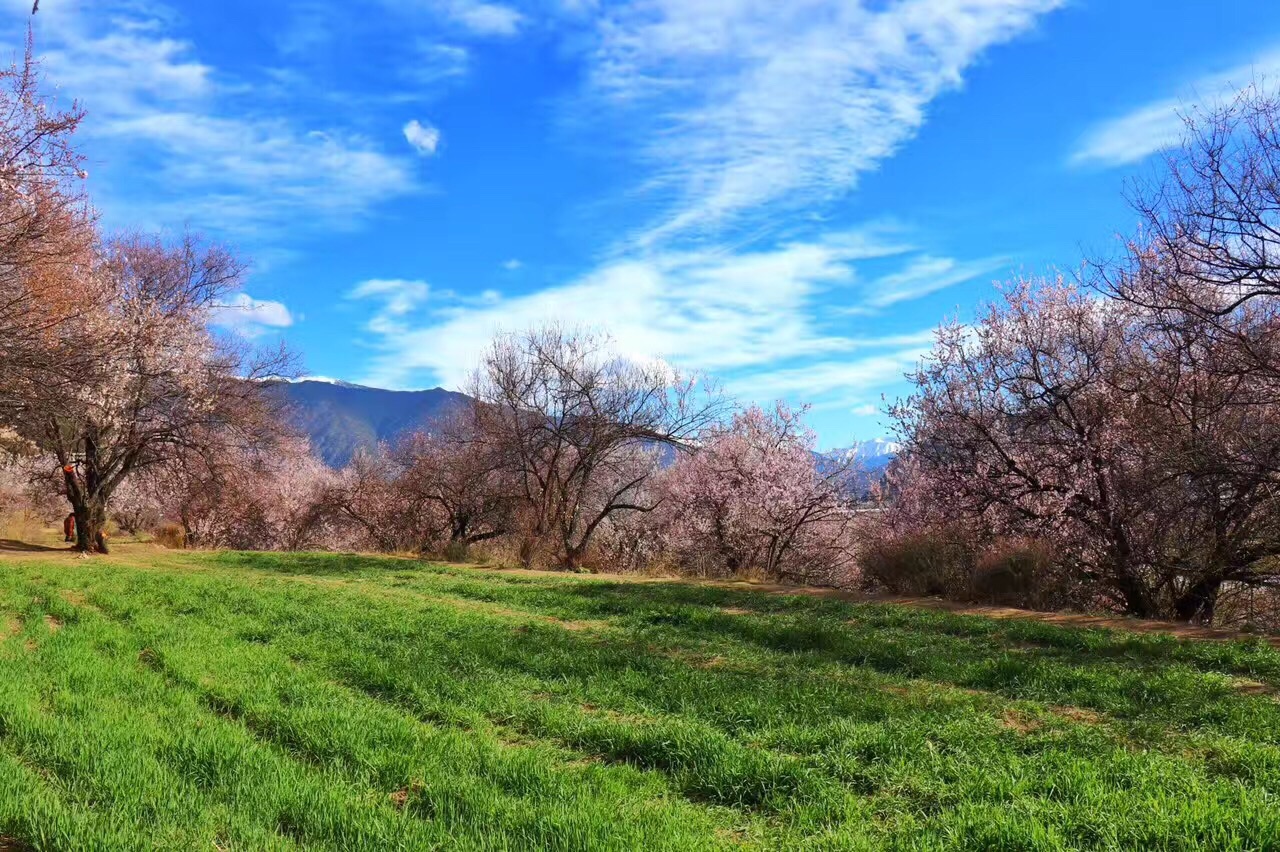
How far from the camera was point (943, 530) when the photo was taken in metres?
16.0

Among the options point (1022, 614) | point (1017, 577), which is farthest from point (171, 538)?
point (1022, 614)

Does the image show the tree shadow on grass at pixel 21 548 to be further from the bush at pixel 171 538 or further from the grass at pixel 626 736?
the grass at pixel 626 736

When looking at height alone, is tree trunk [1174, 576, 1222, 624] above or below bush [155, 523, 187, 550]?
above

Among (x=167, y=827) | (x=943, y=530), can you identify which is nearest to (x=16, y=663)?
(x=167, y=827)

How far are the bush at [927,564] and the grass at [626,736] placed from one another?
5.26 metres

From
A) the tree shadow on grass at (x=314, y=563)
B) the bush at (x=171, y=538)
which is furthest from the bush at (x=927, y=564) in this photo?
the bush at (x=171, y=538)

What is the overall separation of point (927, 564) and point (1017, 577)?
68.9 inches

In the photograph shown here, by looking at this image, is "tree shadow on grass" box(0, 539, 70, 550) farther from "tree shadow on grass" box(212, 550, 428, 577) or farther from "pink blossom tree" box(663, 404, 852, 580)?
"pink blossom tree" box(663, 404, 852, 580)

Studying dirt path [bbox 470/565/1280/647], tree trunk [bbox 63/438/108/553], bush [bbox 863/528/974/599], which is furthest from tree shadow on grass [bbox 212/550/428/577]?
bush [bbox 863/528/974/599]

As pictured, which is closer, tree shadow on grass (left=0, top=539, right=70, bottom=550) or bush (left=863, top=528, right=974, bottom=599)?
bush (left=863, top=528, right=974, bottom=599)

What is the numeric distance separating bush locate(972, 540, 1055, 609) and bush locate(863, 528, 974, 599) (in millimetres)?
357

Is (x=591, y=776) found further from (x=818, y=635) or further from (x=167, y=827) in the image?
(x=818, y=635)

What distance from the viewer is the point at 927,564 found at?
15.0 meters

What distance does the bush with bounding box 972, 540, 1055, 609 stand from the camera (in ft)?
44.6
